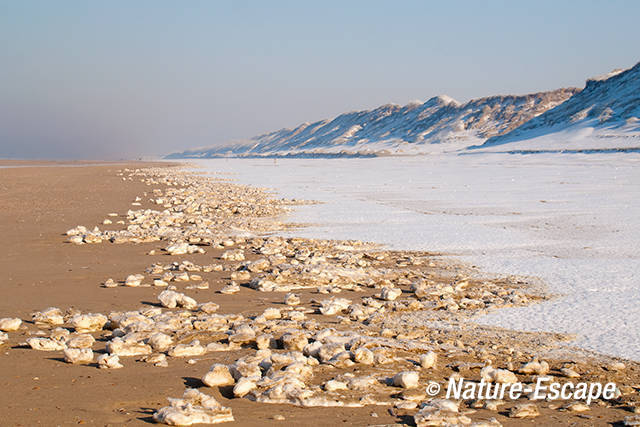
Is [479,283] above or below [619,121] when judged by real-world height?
below

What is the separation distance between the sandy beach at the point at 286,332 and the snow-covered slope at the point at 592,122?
7162 cm

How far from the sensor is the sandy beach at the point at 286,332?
3588mm

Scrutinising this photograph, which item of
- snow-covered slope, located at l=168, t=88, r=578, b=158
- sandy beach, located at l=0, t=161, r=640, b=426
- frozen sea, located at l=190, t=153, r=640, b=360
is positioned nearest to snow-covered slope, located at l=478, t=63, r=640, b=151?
snow-covered slope, located at l=168, t=88, r=578, b=158

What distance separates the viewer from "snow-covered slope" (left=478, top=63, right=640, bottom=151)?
269 ft

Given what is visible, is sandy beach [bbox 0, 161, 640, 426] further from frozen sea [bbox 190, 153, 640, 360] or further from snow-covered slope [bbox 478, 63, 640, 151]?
snow-covered slope [bbox 478, 63, 640, 151]

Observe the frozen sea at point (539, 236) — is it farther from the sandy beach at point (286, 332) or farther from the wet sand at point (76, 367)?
the wet sand at point (76, 367)

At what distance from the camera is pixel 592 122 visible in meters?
95.7

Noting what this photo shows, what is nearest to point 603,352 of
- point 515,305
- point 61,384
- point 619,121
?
point 515,305

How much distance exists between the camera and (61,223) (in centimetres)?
1241

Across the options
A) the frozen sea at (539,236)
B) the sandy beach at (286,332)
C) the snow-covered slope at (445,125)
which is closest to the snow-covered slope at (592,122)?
the snow-covered slope at (445,125)

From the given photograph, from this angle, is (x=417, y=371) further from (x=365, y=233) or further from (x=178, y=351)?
(x=365, y=233)

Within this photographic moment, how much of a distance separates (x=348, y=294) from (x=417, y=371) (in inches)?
98.0

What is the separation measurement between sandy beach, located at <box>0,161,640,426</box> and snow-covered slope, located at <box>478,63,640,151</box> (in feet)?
235

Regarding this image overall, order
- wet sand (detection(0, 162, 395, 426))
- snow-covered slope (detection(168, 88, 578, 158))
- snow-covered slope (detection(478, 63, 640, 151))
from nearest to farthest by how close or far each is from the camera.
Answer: wet sand (detection(0, 162, 395, 426))
snow-covered slope (detection(478, 63, 640, 151))
snow-covered slope (detection(168, 88, 578, 158))
